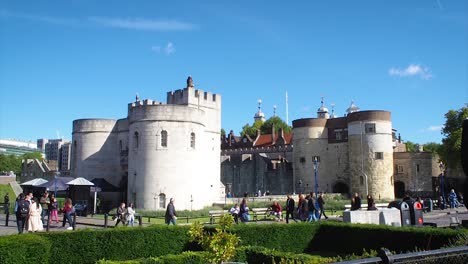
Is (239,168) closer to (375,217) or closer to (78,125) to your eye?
(78,125)

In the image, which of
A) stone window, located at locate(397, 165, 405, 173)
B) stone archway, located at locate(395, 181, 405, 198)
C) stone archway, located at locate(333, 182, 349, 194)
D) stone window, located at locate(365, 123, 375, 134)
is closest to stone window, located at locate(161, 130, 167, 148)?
stone window, located at locate(365, 123, 375, 134)

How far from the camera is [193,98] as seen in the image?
46469 millimetres

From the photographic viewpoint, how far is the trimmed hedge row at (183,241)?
13.6 meters

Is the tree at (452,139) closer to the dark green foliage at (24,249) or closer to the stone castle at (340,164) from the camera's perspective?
the stone castle at (340,164)

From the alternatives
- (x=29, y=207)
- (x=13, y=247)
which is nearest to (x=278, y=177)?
(x=29, y=207)

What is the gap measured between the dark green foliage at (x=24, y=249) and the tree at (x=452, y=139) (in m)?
48.5

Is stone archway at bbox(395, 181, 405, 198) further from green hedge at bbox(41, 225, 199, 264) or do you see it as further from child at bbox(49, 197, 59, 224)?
green hedge at bbox(41, 225, 199, 264)

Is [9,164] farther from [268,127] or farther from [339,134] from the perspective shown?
[339,134]

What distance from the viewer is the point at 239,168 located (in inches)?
2778

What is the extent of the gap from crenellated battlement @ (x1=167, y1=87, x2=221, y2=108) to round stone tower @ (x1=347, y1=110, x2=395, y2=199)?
1967 centimetres

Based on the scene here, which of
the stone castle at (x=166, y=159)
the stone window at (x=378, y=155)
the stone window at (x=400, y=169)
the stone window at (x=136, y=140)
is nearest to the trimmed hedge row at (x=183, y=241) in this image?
the stone castle at (x=166, y=159)

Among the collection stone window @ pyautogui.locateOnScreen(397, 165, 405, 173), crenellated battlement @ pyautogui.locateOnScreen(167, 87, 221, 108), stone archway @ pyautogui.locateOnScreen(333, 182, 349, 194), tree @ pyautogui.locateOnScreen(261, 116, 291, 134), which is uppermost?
tree @ pyautogui.locateOnScreen(261, 116, 291, 134)

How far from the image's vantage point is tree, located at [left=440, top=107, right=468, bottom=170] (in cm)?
5319

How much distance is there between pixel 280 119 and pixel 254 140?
2953 cm
